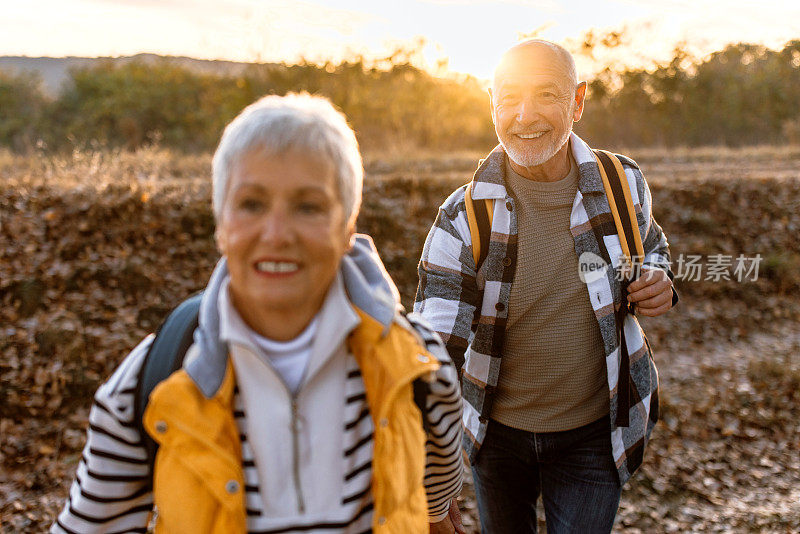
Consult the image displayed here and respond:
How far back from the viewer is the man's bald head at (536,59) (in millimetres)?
2455

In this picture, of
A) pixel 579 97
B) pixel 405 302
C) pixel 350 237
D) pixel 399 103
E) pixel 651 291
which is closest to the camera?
pixel 350 237

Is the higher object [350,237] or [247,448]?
[350,237]

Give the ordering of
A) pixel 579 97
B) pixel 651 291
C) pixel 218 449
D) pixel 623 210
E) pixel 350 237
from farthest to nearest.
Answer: pixel 579 97 < pixel 623 210 < pixel 651 291 < pixel 350 237 < pixel 218 449

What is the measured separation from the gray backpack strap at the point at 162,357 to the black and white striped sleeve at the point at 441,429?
0.57 meters

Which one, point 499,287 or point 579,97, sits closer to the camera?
point 499,287

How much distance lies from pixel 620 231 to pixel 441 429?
3.79 ft

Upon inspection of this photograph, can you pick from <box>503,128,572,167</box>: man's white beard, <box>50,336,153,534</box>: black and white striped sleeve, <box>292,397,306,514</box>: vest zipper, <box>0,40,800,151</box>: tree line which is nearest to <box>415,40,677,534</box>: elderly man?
<box>503,128,572,167</box>: man's white beard

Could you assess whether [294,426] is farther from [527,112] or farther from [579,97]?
[579,97]

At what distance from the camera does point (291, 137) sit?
136 cm

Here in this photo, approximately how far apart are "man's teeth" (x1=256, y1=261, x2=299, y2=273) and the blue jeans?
57.9 inches

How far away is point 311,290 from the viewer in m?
1.43

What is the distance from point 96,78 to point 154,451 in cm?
1951

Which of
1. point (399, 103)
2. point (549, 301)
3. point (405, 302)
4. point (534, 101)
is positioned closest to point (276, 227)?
point (549, 301)

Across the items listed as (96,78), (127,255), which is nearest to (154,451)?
(127,255)
